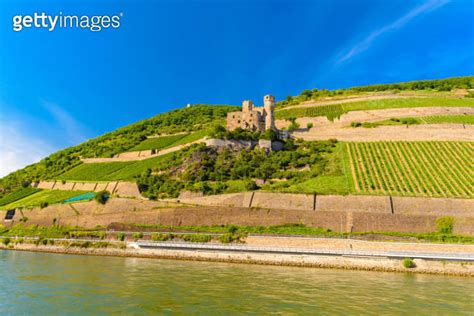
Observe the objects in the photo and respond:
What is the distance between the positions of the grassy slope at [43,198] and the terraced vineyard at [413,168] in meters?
34.8

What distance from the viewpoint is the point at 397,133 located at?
49.5 meters

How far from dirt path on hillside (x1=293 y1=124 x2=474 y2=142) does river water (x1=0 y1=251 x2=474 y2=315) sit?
29656 mm

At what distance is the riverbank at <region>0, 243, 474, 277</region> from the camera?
23281mm

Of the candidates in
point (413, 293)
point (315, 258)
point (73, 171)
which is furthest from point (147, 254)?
point (73, 171)

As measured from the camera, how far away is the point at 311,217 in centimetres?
3164

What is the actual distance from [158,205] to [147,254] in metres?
7.05

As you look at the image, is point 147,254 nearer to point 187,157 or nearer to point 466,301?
point 187,157

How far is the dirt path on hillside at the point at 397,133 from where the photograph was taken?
153 feet

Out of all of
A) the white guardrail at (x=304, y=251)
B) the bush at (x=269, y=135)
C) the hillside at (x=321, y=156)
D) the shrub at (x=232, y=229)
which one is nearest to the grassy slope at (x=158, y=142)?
the hillside at (x=321, y=156)

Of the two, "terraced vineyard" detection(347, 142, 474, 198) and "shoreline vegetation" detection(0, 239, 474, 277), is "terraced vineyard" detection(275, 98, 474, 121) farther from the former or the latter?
"shoreline vegetation" detection(0, 239, 474, 277)

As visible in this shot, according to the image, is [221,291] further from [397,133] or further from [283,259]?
[397,133]

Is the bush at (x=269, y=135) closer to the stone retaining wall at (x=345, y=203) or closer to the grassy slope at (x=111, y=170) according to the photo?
the stone retaining wall at (x=345, y=203)

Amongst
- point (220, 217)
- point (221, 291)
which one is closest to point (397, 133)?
point (220, 217)

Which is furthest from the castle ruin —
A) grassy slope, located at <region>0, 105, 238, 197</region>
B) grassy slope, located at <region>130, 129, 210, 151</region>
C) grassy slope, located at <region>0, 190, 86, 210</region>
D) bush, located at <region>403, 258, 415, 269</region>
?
bush, located at <region>403, 258, 415, 269</region>
